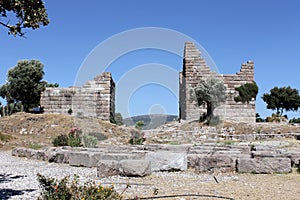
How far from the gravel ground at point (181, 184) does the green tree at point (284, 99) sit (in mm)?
35616

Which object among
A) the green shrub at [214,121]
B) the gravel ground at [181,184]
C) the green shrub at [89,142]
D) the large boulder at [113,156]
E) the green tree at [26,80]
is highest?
the green tree at [26,80]

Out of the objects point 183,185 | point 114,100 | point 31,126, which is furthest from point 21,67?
point 183,185

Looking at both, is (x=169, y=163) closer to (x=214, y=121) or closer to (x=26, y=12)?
(x=26, y=12)

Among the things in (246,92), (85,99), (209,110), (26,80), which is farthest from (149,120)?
(26,80)

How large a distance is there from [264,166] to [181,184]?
2.58 m

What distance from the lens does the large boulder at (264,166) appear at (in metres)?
7.98

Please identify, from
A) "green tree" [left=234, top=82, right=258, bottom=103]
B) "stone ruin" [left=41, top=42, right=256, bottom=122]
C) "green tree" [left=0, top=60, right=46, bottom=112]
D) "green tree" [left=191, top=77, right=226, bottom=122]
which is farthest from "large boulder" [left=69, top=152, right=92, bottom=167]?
"green tree" [left=0, top=60, right=46, bottom=112]

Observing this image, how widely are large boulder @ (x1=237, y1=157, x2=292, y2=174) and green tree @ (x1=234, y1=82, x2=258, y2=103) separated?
18.8 meters

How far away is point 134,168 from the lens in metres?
7.55

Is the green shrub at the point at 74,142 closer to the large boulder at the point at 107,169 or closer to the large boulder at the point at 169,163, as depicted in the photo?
the large boulder at the point at 169,163

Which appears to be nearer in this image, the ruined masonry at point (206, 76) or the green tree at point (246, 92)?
the ruined masonry at point (206, 76)

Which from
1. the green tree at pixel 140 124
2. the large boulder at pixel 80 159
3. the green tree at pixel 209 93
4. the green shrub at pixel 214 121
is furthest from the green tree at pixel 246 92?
the large boulder at pixel 80 159

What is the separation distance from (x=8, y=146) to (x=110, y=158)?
27.5 ft

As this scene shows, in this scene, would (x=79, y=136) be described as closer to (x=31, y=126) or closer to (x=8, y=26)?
(x=31, y=126)
